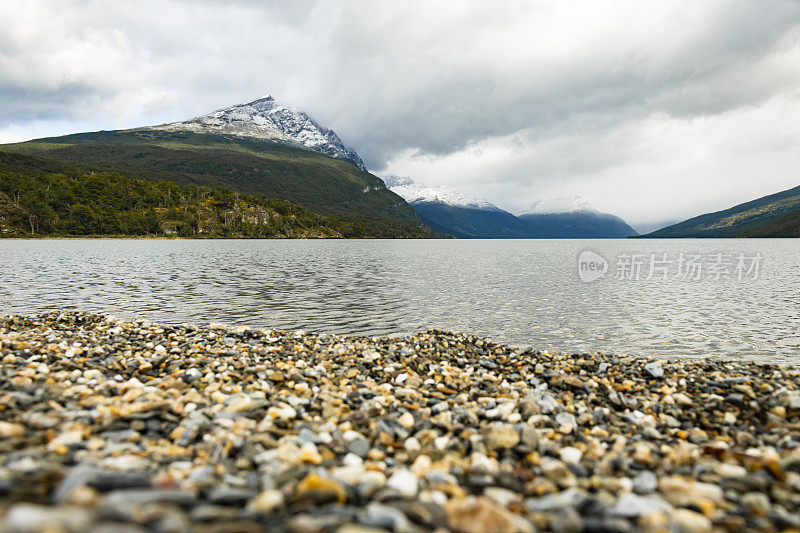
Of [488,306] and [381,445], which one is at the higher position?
[381,445]

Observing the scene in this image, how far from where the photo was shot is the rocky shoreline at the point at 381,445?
4.36 meters

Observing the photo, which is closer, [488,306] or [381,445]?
[381,445]

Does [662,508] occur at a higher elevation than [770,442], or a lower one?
higher

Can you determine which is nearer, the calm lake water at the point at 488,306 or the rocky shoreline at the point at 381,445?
the rocky shoreline at the point at 381,445

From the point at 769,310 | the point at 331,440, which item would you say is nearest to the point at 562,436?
the point at 331,440

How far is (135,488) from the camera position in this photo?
4484 mm

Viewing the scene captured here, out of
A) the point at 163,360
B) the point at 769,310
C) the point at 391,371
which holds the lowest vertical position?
the point at 769,310

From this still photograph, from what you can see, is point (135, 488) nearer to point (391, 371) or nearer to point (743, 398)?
point (391, 371)

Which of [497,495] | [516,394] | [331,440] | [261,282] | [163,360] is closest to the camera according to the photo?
[497,495]

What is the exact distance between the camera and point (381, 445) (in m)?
7.29

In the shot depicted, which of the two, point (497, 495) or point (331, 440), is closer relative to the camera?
point (497, 495)

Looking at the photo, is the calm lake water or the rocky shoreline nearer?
the rocky shoreline

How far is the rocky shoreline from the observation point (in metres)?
4.36

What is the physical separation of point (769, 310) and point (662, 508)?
33588 millimetres
